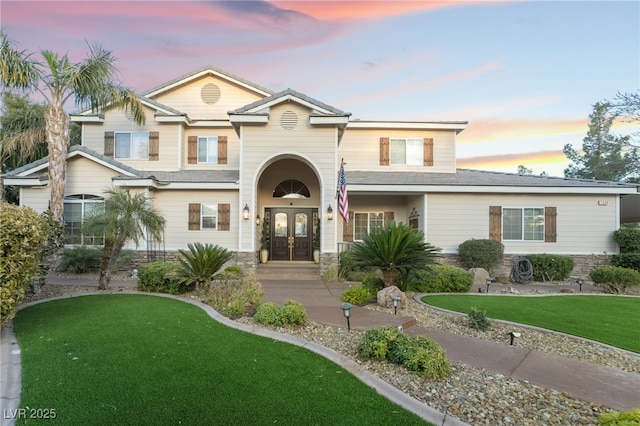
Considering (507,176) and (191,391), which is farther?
(507,176)

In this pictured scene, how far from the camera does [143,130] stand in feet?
49.9

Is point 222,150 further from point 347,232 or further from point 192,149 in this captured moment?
point 347,232

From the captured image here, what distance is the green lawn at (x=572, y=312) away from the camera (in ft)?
19.7

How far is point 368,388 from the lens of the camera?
3.71 metres

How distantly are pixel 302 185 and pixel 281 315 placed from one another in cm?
1008

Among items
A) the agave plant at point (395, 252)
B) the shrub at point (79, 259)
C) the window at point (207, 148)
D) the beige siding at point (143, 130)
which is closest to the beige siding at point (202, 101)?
the window at point (207, 148)

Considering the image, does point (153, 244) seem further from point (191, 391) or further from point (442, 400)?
point (442, 400)

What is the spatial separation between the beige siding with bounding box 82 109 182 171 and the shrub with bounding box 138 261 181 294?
7.31m

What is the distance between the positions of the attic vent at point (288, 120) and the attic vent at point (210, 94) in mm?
5777

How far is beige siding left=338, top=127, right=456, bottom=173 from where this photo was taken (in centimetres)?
1571

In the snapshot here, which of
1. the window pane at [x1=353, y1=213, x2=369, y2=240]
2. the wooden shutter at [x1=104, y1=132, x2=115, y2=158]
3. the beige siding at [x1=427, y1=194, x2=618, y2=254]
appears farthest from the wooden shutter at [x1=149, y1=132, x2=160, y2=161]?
the beige siding at [x1=427, y1=194, x2=618, y2=254]

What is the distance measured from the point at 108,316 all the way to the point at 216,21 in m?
9.12

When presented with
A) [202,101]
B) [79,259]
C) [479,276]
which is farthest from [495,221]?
[79,259]

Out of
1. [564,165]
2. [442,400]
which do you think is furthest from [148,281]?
[564,165]
